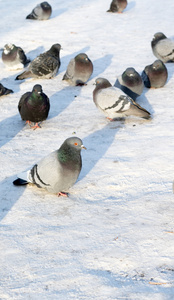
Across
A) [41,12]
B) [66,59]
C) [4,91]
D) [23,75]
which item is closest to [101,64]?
[66,59]

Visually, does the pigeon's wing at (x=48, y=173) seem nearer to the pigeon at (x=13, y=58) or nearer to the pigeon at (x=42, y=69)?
the pigeon at (x=42, y=69)

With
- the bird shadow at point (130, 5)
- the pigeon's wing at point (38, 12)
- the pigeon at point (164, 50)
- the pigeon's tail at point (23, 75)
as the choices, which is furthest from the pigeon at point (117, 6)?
the pigeon's tail at point (23, 75)

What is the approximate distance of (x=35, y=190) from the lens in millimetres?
4969

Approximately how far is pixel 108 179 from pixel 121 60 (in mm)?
6245

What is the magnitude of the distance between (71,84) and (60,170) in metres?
5.09

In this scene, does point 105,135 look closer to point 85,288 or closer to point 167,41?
point 85,288

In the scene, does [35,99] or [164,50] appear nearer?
[35,99]

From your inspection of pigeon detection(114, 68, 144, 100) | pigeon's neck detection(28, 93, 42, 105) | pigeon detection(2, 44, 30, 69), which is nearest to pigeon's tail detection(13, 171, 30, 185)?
pigeon's neck detection(28, 93, 42, 105)

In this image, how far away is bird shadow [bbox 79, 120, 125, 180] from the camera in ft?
18.7

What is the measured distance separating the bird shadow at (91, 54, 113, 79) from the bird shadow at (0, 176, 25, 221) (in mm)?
5307

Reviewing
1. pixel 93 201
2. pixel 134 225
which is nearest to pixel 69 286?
pixel 134 225

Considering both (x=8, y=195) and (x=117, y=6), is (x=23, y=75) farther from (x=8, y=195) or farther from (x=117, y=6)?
(x=117, y=6)

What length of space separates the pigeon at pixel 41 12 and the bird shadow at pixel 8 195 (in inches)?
432

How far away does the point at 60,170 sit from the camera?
4.70 metres
